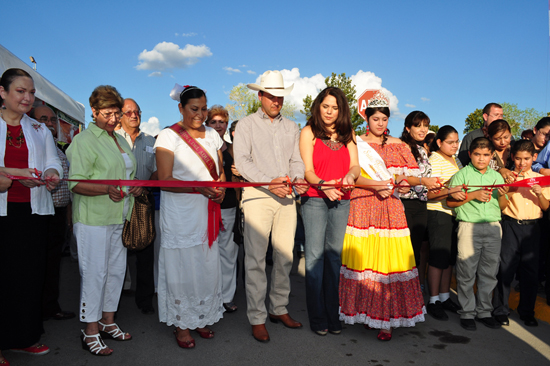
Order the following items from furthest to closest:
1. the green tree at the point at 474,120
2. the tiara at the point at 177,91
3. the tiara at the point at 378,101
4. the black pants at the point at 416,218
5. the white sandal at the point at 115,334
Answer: the green tree at the point at 474,120
the black pants at the point at 416,218
the tiara at the point at 378,101
the tiara at the point at 177,91
the white sandal at the point at 115,334

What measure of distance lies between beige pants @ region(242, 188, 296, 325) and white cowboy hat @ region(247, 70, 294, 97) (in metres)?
0.93

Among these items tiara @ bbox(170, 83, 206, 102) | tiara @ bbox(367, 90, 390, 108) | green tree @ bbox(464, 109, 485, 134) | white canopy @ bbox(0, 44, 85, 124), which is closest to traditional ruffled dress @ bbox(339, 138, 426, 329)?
tiara @ bbox(367, 90, 390, 108)

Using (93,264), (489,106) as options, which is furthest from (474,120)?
(93,264)

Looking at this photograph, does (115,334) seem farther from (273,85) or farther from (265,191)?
(273,85)

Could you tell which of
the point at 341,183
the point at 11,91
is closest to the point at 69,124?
the point at 11,91

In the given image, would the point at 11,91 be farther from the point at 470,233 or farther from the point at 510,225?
the point at 510,225

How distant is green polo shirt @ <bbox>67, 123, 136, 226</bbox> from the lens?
3.12m

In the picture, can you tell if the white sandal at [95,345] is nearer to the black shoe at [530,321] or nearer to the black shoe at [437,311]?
the black shoe at [437,311]

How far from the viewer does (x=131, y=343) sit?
11.1ft

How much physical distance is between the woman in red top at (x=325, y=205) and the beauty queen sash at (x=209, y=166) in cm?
86

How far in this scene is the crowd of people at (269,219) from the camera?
3082 millimetres

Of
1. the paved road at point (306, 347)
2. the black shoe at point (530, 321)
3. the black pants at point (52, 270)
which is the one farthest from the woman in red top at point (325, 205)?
the black pants at point (52, 270)

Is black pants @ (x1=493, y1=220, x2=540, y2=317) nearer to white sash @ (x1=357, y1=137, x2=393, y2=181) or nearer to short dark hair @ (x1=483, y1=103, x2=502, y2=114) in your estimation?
white sash @ (x1=357, y1=137, x2=393, y2=181)

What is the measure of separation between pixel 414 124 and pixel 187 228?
2791 millimetres
